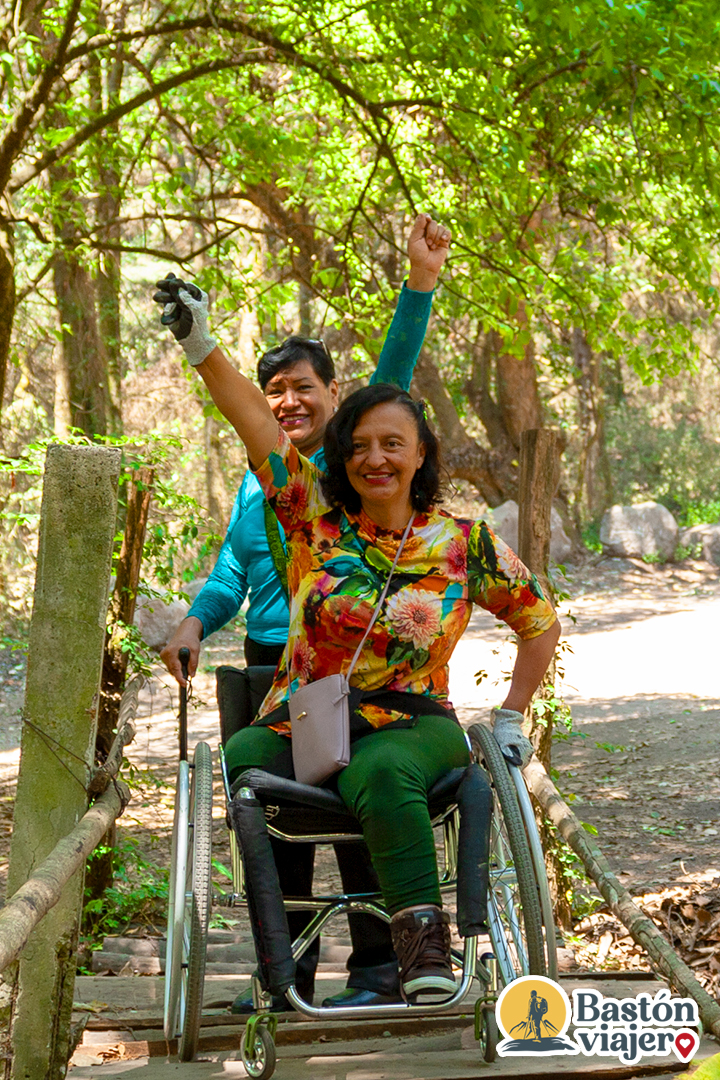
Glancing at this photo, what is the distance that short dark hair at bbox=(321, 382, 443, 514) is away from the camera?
258cm

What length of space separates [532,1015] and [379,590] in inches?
35.6

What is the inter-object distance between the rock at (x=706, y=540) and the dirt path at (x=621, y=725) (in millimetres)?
1203

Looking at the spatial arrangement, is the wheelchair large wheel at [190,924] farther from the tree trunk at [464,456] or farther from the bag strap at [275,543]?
the tree trunk at [464,456]

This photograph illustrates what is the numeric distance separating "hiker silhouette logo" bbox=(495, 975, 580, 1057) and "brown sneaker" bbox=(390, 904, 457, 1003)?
18 cm

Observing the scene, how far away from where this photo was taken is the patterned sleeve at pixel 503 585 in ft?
8.66

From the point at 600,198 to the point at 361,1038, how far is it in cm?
558

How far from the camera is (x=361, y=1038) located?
2.76m

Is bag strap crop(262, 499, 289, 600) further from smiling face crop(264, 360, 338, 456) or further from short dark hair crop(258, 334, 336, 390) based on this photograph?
short dark hair crop(258, 334, 336, 390)

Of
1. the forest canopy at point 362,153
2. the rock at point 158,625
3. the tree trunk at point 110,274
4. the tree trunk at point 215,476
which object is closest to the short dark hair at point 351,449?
the forest canopy at point 362,153

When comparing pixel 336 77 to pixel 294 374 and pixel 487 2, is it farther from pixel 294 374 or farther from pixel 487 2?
pixel 294 374

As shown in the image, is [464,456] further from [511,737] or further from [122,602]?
[511,737]

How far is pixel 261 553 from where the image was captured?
309 cm

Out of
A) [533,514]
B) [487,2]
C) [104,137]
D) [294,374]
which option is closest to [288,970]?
[294,374]

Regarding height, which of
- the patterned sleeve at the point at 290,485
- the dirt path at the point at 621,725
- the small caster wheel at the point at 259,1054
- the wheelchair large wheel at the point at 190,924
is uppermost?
the patterned sleeve at the point at 290,485
